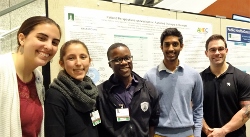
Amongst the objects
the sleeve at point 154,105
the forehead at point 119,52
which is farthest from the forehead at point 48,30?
the sleeve at point 154,105

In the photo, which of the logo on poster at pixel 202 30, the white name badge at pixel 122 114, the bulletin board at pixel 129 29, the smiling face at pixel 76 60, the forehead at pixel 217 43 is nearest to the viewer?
the smiling face at pixel 76 60

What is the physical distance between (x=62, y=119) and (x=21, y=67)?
1.25 ft

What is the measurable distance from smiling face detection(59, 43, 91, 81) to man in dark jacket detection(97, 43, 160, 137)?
0.84 ft

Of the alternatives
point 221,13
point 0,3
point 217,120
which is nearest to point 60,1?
point 217,120

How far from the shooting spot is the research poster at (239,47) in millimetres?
3527

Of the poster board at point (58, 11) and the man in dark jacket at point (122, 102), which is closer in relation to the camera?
the man in dark jacket at point (122, 102)

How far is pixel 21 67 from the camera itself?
1.49m

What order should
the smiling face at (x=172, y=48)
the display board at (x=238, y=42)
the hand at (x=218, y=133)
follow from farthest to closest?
1. the display board at (x=238, y=42)
2. the hand at (x=218, y=133)
3. the smiling face at (x=172, y=48)

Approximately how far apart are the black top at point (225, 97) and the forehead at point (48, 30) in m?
1.74

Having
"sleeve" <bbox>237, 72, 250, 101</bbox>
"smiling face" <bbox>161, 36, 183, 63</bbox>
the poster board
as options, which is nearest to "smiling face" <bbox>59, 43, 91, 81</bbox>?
the poster board

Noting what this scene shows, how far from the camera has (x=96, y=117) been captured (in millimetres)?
1733

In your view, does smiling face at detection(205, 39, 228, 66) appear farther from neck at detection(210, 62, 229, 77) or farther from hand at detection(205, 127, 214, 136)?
hand at detection(205, 127, 214, 136)

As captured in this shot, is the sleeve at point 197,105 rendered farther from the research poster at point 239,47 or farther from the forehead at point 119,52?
the research poster at point 239,47

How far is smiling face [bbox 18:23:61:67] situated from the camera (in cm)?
143
